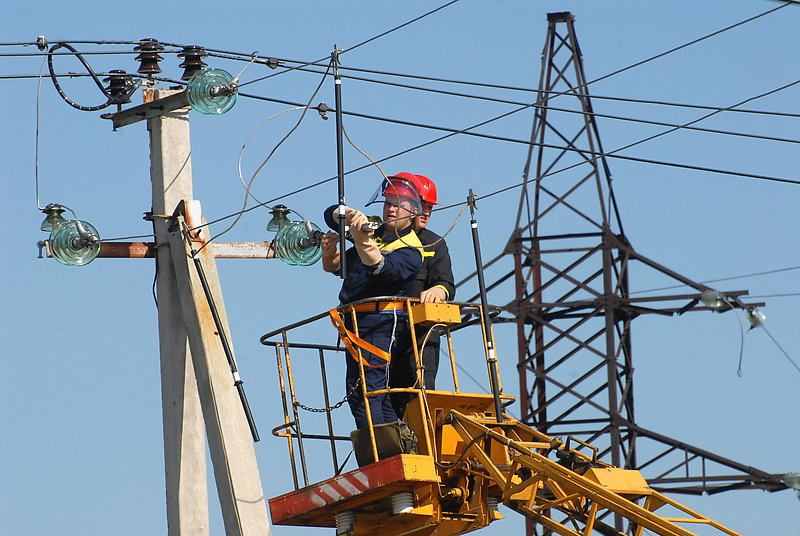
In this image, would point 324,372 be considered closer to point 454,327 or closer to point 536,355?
point 454,327

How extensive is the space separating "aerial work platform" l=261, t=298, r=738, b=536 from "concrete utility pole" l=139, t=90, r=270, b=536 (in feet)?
3.12

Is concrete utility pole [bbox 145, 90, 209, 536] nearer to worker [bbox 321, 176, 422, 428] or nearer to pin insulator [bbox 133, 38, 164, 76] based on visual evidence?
pin insulator [bbox 133, 38, 164, 76]

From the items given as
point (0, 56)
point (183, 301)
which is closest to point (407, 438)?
point (183, 301)

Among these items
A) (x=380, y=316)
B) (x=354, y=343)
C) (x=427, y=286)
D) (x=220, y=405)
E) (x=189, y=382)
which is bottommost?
(x=220, y=405)

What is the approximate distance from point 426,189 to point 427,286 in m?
0.84

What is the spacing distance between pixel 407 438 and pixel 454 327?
117cm

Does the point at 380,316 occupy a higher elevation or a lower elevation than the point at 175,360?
higher

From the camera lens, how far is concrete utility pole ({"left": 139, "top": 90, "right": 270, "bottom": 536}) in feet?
33.8

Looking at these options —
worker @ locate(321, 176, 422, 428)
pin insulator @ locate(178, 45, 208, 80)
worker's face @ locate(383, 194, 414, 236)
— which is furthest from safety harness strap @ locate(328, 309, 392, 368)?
pin insulator @ locate(178, 45, 208, 80)

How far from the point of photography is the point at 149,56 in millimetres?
11492

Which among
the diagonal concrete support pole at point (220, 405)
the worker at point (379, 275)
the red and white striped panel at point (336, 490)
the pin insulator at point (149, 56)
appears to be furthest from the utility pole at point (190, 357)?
the worker at point (379, 275)

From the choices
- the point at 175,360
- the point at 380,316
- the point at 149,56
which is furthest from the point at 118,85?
the point at 380,316

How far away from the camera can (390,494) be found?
8.66 metres

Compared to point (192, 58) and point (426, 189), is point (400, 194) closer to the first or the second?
point (426, 189)
